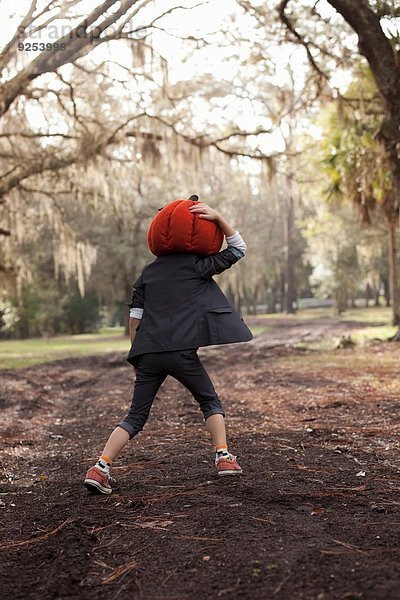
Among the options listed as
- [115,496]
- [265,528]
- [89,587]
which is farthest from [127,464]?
[89,587]

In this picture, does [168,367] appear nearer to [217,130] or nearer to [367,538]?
[367,538]

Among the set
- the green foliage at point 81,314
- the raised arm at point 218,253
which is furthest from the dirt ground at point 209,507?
the green foliage at point 81,314

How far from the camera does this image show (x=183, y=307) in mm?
4203

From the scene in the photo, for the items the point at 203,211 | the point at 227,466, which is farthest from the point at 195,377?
the point at 203,211

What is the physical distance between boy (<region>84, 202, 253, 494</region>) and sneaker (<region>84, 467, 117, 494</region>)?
0.02 meters

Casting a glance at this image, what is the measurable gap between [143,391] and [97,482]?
0.62 meters

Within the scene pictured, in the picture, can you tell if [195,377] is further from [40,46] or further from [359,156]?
[359,156]

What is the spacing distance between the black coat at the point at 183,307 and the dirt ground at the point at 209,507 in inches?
34.3

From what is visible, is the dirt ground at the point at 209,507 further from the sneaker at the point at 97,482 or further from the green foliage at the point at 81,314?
the green foliage at the point at 81,314

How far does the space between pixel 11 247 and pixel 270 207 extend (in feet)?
108

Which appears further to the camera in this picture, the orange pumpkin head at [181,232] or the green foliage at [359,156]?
the green foliage at [359,156]

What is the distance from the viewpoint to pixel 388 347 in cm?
1559

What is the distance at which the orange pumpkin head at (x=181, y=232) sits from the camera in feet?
13.8

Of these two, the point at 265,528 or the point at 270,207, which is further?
the point at 270,207
